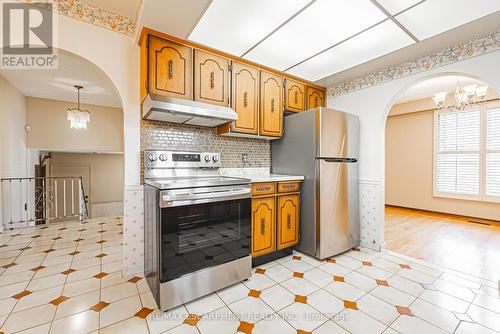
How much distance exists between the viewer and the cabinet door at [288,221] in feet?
8.63

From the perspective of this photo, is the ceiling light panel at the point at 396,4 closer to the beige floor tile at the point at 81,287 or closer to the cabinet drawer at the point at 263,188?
the cabinet drawer at the point at 263,188

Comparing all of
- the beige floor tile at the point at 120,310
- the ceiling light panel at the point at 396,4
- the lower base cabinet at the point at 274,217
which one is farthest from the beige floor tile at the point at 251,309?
the ceiling light panel at the point at 396,4

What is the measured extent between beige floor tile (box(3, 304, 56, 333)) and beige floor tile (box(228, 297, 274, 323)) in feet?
4.62

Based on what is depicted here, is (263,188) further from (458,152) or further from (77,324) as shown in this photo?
(458,152)

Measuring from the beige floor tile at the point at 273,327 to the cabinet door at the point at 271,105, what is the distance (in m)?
2.04

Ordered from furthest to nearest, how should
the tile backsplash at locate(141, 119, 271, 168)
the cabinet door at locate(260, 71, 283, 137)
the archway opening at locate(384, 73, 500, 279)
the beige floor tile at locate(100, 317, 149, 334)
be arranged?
1. the archway opening at locate(384, 73, 500, 279)
2. the cabinet door at locate(260, 71, 283, 137)
3. the tile backsplash at locate(141, 119, 271, 168)
4. the beige floor tile at locate(100, 317, 149, 334)

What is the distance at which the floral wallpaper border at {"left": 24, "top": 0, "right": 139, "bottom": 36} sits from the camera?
1.99 m

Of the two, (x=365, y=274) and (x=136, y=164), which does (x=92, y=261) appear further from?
(x=365, y=274)

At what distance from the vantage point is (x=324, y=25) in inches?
81.5

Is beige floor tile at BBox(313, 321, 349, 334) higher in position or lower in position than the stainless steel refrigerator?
lower

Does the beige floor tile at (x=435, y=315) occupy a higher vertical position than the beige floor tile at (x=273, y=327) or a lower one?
lower

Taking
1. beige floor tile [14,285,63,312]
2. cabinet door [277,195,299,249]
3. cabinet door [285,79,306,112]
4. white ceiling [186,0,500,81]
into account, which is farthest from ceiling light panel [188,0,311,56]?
beige floor tile [14,285,63,312]

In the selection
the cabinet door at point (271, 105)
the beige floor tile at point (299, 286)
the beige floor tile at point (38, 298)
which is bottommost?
the beige floor tile at point (299, 286)

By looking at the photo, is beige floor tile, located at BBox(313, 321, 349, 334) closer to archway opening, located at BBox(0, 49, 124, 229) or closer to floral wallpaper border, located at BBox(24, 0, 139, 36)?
archway opening, located at BBox(0, 49, 124, 229)
